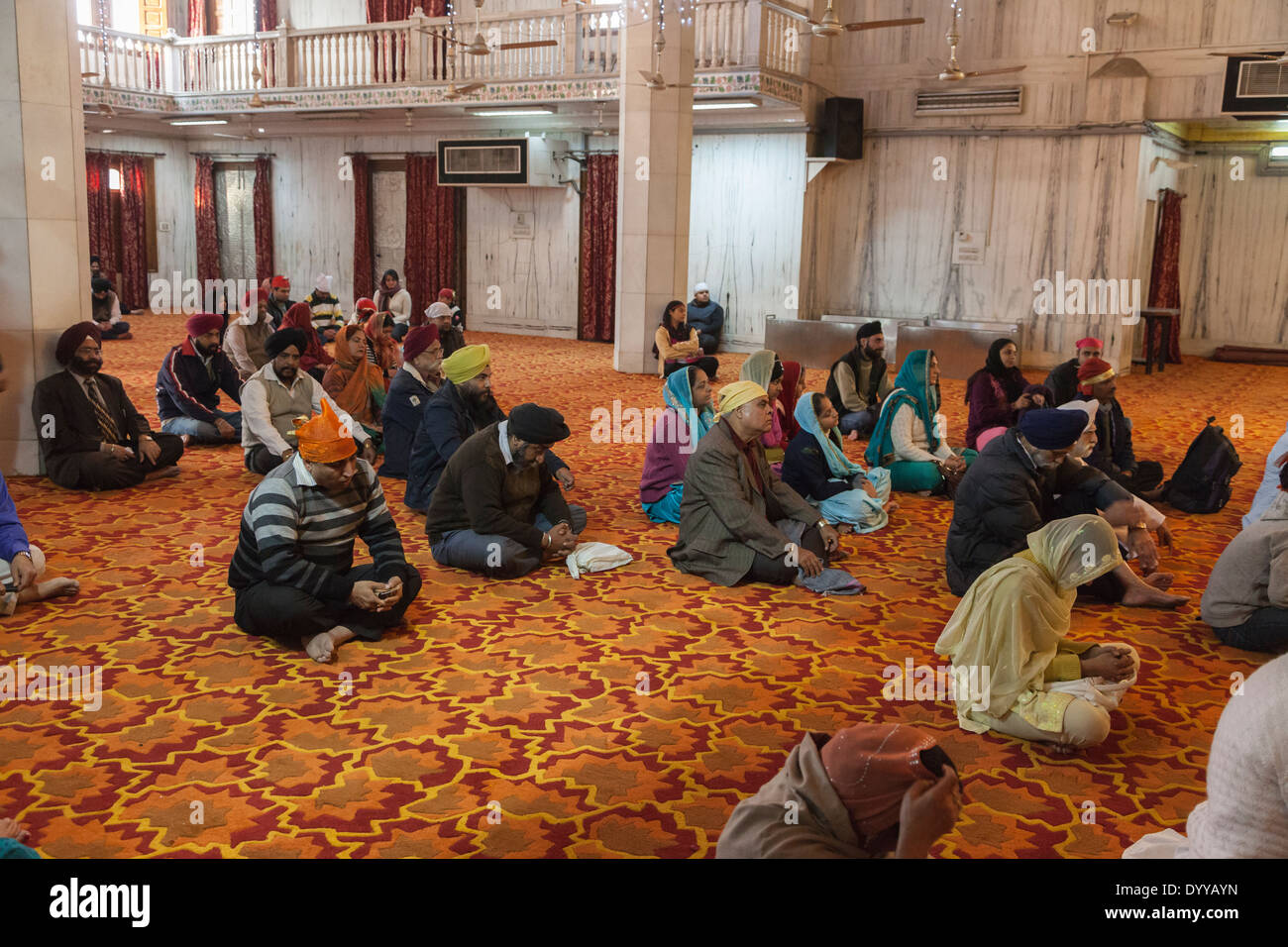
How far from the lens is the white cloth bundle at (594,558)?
5.05 metres

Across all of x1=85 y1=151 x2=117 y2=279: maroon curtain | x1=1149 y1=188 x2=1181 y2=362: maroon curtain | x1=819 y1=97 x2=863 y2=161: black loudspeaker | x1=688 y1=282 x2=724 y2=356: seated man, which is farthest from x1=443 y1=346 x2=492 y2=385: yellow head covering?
x1=85 y1=151 x2=117 y2=279: maroon curtain

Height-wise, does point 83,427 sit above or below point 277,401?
below

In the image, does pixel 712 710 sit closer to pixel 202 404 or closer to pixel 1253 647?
pixel 1253 647

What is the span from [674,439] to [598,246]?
9.82m

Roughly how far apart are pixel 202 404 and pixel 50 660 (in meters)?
4.42

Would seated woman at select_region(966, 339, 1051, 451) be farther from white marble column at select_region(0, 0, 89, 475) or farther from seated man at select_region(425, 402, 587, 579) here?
white marble column at select_region(0, 0, 89, 475)

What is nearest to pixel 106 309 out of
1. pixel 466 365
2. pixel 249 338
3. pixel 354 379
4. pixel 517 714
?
pixel 249 338

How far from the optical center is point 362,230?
55.9 feet

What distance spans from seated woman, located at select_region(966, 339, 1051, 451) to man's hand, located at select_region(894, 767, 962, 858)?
214 inches

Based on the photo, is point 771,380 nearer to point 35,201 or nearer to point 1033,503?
point 1033,503

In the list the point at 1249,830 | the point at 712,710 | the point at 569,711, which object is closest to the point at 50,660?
the point at 569,711

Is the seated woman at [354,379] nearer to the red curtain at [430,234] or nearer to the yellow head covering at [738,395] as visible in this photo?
the yellow head covering at [738,395]

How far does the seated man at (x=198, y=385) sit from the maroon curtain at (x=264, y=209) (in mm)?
10858

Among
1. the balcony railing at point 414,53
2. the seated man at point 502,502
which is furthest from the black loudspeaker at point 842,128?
the seated man at point 502,502
